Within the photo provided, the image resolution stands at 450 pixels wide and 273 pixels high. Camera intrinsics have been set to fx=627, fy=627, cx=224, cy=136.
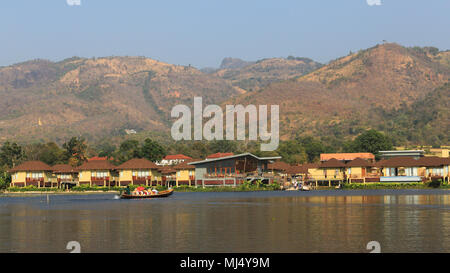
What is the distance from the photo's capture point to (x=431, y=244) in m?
33.0

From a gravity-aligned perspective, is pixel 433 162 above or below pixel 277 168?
above

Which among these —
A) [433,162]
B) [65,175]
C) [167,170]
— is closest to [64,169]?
[65,175]

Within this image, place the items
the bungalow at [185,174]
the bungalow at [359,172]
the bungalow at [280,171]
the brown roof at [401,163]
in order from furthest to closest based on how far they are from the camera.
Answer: the bungalow at [185,174] < the bungalow at [280,171] < the bungalow at [359,172] < the brown roof at [401,163]

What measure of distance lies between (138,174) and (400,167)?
167 feet

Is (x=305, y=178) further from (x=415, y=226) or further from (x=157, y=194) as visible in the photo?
(x=415, y=226)

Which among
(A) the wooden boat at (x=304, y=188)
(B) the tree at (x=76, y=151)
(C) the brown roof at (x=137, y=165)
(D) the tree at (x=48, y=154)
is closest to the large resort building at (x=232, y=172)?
(C) the brown roof at (x=137, y=165)

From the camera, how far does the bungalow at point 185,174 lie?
125 metres

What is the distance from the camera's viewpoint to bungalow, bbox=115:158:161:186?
12431 centimetres

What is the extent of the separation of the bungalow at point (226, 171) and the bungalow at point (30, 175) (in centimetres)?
3436

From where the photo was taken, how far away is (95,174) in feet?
423

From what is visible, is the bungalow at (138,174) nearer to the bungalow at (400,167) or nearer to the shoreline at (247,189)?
the shoreline at (247,189)

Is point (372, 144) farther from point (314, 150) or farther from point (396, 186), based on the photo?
point (396, 186)
